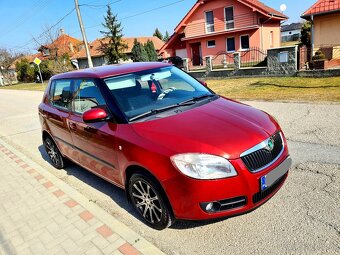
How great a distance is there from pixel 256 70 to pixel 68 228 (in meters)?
12.7

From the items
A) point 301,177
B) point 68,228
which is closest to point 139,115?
point 68,228

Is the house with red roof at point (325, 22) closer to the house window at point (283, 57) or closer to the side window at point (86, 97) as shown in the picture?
the house window at point (283, 57)

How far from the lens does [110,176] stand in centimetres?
385

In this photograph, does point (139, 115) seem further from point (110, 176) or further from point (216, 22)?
point (216, 22)

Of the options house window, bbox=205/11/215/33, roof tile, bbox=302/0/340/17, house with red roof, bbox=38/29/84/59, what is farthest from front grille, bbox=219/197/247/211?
house with red roof, bbox=38/29/84/59

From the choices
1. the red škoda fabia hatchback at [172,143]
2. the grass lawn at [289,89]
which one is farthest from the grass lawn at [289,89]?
the red škoda fabia hatchback at [172,143]

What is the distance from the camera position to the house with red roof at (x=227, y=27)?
25641 mm

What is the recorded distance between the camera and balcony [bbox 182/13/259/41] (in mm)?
25734

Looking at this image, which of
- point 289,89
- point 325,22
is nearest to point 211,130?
point 289,89

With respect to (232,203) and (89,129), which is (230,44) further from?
(232,203)

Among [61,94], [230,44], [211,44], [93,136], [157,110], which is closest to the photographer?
[157,110]

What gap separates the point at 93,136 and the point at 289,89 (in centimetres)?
846

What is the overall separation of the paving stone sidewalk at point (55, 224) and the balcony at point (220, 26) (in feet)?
80.3

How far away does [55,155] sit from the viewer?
18.7ft
